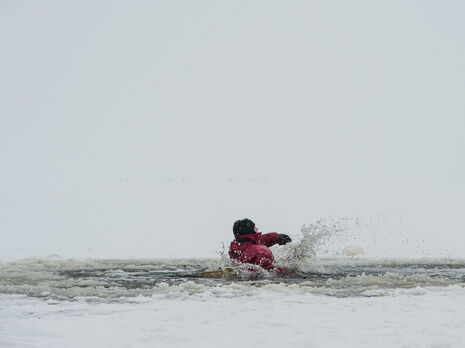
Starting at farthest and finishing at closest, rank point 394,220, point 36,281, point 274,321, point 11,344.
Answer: point 394,220, point 36,281, point 274,321, point 11,344

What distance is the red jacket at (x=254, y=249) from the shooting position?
12445 mm

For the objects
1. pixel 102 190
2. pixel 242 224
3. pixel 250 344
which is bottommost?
pixel 250 344

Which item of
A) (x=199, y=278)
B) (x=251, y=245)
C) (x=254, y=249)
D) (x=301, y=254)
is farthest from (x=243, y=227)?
(x=301, y=254)

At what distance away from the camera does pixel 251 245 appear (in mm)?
12656

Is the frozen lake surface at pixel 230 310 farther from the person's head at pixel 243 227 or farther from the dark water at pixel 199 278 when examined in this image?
the person's head at pixel 243 227

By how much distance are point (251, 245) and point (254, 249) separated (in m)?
0.17

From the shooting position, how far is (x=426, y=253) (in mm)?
17969

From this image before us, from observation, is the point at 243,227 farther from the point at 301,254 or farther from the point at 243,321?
the point at 243,321

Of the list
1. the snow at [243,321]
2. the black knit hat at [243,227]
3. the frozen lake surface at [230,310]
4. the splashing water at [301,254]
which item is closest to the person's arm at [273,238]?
the black knit hat at [243,227]

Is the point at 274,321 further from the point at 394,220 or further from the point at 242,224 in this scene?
the point at 394,220

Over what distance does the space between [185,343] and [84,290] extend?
153 inches

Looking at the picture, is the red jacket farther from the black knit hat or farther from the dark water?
the dark water

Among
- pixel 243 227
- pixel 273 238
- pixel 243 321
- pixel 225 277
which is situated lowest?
pixel 243 321

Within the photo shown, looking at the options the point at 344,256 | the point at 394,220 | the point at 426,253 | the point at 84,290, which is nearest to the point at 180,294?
the point at 84,290
